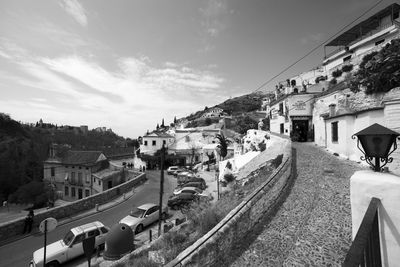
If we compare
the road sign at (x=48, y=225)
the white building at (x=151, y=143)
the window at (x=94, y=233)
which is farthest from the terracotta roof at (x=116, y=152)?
the road sign at (x=48, y=225)

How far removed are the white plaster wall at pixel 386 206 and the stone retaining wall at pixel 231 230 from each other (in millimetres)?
2552

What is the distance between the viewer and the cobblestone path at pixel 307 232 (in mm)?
4077

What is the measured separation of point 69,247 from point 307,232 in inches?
427

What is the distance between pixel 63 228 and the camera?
13.7 metres

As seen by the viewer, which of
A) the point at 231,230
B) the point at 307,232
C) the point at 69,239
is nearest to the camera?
the point at 231,230

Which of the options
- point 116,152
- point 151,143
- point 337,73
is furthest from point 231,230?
point 116,152

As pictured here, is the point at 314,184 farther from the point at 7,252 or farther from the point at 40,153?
the point at 40,153

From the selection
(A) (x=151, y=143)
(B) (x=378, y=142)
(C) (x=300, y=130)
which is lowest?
(A) (x=151, y=143)

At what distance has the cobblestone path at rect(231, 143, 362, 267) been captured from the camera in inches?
160

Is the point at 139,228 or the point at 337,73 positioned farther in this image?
the point at 337,73

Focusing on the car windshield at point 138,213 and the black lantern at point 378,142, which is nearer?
the black lantern at point 378,142

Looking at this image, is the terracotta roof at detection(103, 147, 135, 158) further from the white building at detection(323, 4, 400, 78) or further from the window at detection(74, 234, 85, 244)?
the white building at detection(323, 4, 400, 78)

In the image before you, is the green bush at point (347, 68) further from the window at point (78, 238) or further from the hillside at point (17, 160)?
the hillside at point (17, 160)

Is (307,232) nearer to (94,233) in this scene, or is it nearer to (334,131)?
(94,233)
